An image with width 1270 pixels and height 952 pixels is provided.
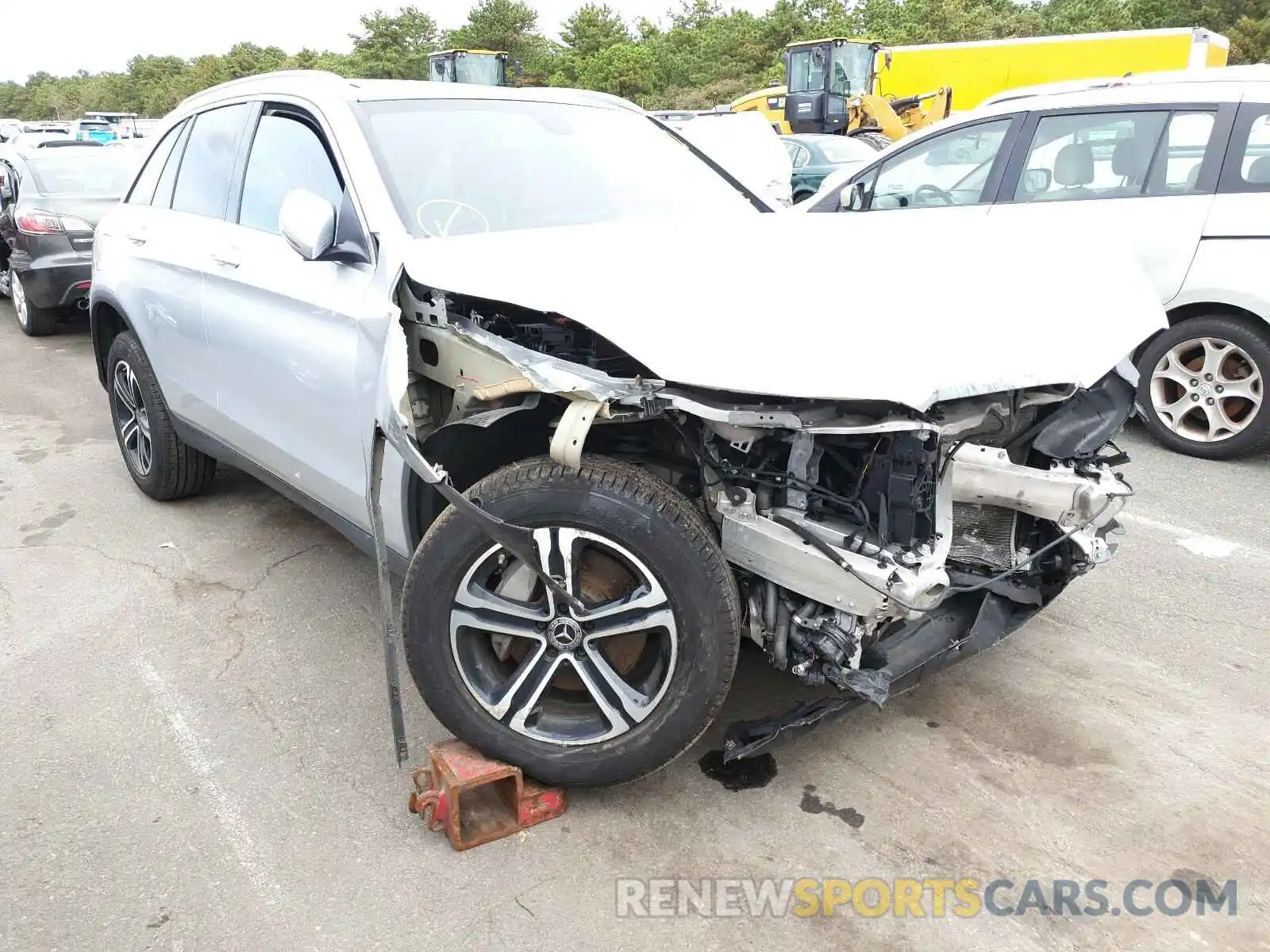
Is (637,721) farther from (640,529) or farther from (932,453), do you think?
(932,453)

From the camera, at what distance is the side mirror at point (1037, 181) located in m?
5.72

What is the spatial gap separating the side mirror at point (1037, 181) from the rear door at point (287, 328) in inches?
168

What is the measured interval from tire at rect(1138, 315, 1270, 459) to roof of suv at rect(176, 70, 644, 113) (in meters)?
3.30

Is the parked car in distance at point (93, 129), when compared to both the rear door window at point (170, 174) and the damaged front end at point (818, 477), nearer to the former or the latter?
the rear door window at point (170, 174)

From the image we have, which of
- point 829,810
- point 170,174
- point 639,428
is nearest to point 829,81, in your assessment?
point 170,174

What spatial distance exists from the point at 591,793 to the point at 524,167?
2163 millimetres

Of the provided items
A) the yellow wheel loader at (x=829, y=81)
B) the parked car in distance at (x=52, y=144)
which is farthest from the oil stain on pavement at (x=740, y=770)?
the yellow wheel loader at (x=829, y=81)

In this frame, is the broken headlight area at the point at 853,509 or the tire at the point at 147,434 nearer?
the broken headlight area at the point at 853,509

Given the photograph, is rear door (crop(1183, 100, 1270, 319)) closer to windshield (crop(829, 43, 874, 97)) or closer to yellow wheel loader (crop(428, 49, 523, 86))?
windshield (crop(829, 43, 874, 97))

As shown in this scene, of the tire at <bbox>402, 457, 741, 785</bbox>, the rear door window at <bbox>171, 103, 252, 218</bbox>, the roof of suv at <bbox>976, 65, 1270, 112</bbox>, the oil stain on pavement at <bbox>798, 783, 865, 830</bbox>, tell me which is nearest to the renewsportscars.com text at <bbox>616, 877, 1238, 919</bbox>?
the oil stain on pavement at <bbox>798, 783, 865, 830</bbox>

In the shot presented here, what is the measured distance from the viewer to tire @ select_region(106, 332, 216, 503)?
463 centimetres

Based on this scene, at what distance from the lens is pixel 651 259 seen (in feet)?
8.82

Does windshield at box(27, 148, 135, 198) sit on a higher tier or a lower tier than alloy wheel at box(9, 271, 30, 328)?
higher

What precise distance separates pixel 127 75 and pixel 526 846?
4202 inches
